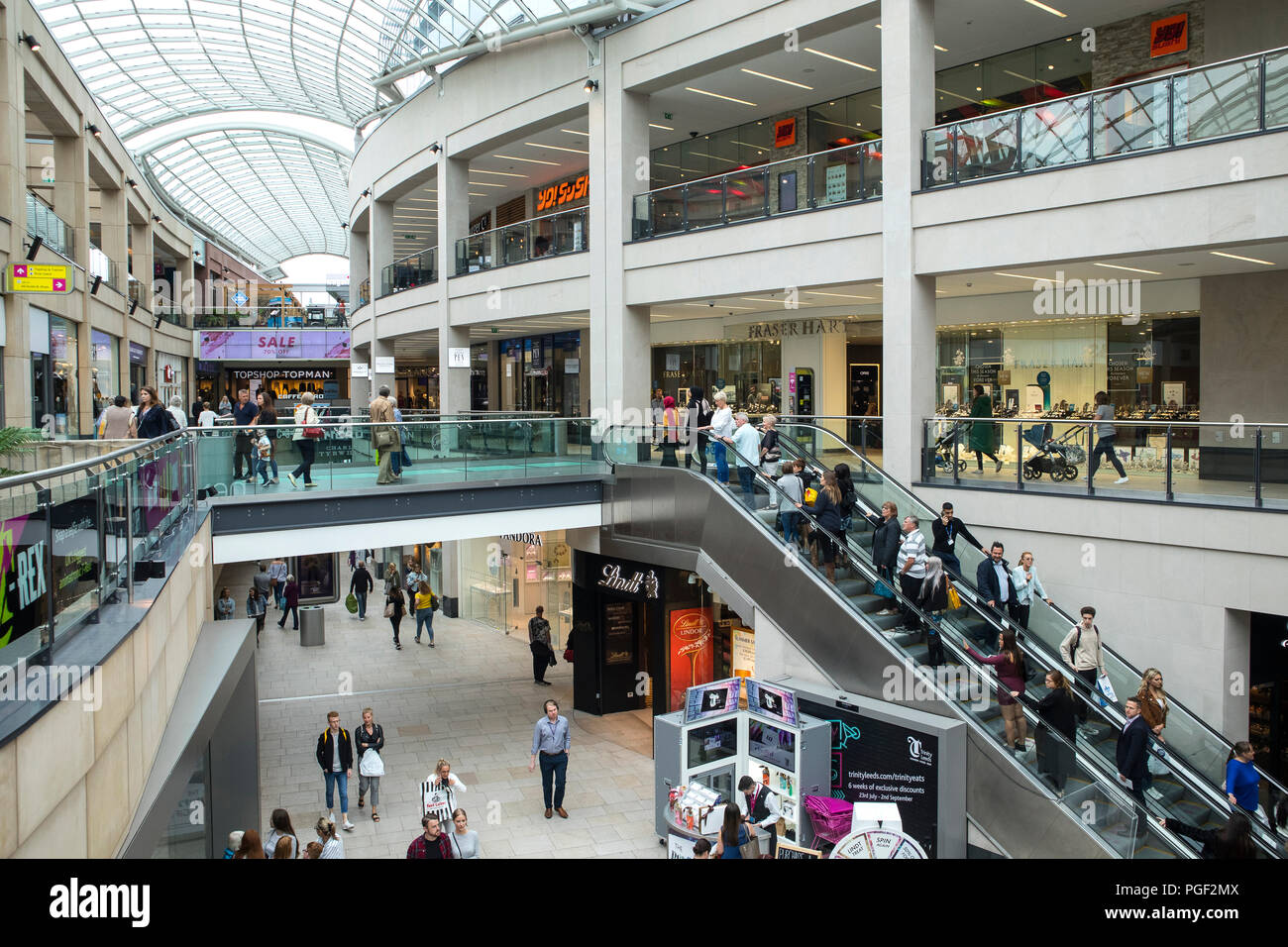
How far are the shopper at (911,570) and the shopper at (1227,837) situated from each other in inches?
145

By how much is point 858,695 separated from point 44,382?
19063 millimetres

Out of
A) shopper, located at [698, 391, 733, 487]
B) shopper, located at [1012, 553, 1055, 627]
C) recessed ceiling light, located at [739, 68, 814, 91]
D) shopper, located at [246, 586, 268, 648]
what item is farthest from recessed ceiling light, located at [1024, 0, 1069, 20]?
shopper, located at [246, 586, 268, 648]

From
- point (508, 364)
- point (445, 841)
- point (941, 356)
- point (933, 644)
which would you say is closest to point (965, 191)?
point (933, 644)

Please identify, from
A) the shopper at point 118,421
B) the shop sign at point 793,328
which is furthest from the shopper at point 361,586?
the shopper at point 118,421

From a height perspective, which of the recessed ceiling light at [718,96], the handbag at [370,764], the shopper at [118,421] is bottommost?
the handbag at [370,764]

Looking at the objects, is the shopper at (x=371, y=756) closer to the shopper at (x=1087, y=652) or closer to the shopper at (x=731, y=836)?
the shopper at (x=731, y=836)

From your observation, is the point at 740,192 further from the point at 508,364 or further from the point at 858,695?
the point at 508,364

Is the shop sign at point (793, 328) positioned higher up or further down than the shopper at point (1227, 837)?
higher up

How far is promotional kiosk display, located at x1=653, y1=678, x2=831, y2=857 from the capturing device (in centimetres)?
1173

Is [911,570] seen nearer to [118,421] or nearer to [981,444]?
[981,444]

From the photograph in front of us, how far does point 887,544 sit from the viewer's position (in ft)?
42.2

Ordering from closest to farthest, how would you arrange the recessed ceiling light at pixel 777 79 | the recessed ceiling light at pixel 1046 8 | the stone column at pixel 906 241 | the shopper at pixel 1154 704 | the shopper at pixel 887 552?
the shopper at pixel 1154 704 < the shopper at pixel 887 552 < the stone column at pixel 906 241 < the recessed ceiling light at pixel 1046 8 < the recessed ceiling light at pixel 777 79

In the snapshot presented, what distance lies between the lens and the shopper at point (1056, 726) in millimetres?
10211

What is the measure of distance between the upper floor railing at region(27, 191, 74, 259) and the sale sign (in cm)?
1507
